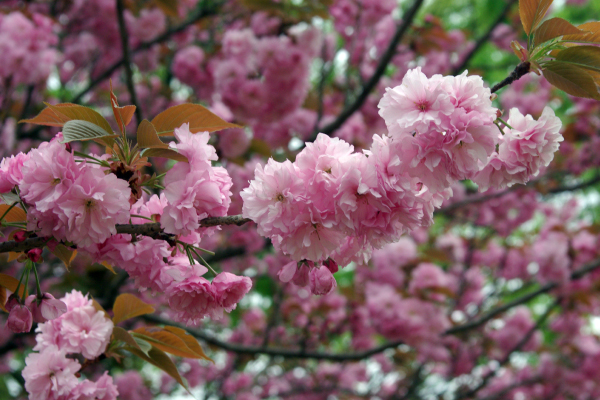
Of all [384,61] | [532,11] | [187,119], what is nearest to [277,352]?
[384,61]

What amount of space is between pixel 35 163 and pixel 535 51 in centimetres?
112

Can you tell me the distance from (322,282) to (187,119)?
0.50 meters

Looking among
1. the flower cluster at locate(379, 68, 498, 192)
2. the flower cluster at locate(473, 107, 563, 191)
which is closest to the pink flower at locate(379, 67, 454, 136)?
the flower cluster at locate(379, 68, 498, 192)

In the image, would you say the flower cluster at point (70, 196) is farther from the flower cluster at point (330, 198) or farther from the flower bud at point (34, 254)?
the flower cluster at point (330, 198)

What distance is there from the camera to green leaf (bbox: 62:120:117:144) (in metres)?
0.84

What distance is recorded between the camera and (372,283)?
4.46m

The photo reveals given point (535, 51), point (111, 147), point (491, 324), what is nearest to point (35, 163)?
point (111, 147)

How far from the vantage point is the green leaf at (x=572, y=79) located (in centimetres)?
96

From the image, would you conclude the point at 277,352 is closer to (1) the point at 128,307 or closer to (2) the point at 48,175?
(1) the point at 128,307

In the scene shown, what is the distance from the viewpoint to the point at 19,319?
1062 millimetres

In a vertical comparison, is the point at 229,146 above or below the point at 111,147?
below

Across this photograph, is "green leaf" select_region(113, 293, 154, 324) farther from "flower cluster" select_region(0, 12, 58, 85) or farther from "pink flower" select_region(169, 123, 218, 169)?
"flower cluster" select_region(0, 12, 58, 85)

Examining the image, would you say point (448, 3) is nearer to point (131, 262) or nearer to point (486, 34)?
point (486, 34)

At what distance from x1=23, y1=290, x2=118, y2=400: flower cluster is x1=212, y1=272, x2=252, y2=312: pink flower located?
0.45m
